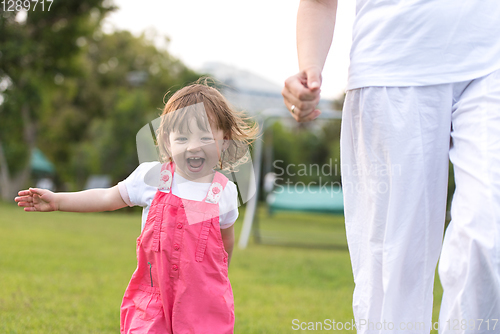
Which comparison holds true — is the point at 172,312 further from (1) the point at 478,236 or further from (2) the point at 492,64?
(2) the point at 492,64

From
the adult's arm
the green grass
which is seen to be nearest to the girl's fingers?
the adult's arm

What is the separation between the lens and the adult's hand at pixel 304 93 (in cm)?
120

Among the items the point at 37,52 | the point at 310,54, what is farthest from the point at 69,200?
the point at 37,52

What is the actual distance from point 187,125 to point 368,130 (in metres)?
0.69

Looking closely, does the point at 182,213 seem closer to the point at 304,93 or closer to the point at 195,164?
the point at 195,164

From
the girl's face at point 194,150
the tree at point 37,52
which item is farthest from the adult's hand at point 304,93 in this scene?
the tree at point 37,52

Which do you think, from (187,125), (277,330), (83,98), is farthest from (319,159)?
(83,98)

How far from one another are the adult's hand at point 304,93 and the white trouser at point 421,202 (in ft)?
0.50

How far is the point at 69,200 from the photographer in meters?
1.77

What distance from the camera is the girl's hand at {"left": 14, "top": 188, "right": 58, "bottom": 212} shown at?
5.62 ft

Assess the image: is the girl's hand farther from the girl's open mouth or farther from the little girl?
the girl's open mouth

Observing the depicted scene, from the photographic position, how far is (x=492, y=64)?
4.01 feet

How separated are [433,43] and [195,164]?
34.7 inches

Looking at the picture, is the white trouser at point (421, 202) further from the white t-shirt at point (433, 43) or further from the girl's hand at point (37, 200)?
the girl's hand at point (37, 200)
